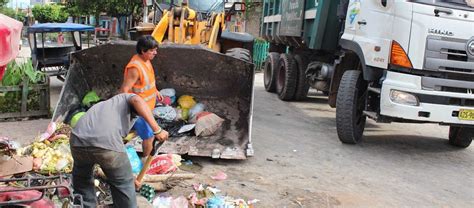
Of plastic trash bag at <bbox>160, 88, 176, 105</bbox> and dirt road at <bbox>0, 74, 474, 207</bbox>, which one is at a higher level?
plastic trash bag at <bbox>160, 88, 176, 105</bbox>

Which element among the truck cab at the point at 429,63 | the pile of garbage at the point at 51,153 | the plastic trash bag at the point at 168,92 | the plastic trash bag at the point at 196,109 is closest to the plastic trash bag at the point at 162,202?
the pile of garbage at the point at 51,153

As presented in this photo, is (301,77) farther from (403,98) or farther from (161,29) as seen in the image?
(403,98)

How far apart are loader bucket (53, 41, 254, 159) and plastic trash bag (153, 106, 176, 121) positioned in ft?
1.37

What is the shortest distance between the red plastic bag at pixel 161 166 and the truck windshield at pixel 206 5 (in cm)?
387

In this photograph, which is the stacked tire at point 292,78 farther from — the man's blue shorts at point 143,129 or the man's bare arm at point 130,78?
the man's blue shorts at point 143,129

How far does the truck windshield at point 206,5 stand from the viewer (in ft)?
26.9

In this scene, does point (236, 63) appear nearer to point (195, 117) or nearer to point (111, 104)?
point (195, 117)

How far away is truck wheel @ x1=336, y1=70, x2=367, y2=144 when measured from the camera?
6.42 metres

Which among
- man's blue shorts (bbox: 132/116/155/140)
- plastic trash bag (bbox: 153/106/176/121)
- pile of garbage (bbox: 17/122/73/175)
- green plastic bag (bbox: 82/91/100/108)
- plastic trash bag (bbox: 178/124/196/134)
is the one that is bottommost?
pile of garbage (bbox: 17/122/73/175)

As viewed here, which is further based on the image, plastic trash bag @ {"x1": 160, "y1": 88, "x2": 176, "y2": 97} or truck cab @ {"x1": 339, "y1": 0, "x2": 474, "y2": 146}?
plastic trash bag @ {"x1": 160, "y1": 88, "x2": 176, "y2": 97}

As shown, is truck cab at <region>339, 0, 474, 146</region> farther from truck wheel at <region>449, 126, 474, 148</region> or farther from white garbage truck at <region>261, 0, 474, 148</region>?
truck wheel at <region>449, 126, 474, 148</region>

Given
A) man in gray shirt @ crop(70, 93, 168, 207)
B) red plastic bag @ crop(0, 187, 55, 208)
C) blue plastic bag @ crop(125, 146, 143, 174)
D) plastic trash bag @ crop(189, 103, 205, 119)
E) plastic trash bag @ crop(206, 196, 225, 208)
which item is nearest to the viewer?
red plastic bag @ crop(0, 187, 55, 208)

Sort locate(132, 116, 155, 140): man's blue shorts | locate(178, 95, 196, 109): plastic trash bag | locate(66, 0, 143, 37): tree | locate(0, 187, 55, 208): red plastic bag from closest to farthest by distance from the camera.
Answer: locate(0, 187, 55, 208): red plastic bag, locate(132, 116, 155, 140): man's blue shorts, locate(178, 95, 196, 109): plastic trash bag, locate(66, 0, 143, 37): tree

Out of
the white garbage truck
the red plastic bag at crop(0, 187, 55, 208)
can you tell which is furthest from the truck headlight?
the red plastic bag at crop(0, 187, 55, 208)
